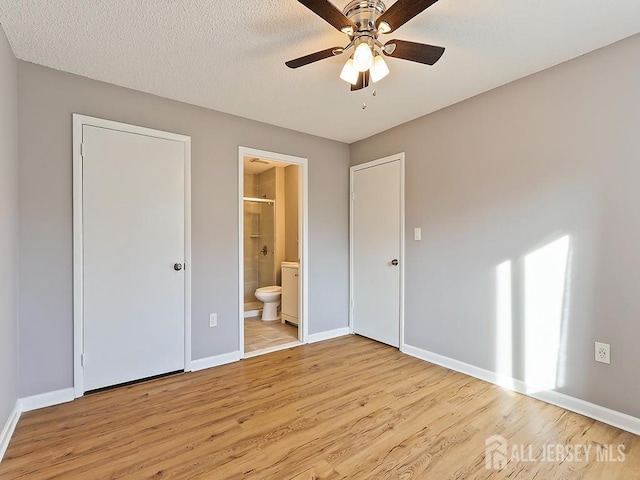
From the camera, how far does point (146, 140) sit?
102 inches

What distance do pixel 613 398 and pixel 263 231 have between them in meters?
4.48

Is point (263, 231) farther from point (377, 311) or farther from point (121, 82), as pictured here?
point (121, 82)

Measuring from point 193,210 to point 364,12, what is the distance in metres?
2.05

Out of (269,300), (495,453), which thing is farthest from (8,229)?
(495,453)

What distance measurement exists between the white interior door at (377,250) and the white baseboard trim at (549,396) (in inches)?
21.2

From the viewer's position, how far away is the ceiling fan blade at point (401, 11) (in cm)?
135

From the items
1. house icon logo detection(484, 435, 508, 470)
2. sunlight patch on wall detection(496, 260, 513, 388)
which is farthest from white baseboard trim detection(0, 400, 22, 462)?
sunlight patch on wall detection(496, 260, 513, 388)

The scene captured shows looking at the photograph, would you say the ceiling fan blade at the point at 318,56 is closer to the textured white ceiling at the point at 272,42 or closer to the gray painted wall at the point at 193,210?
the textured white ceiling at the point at 272,42

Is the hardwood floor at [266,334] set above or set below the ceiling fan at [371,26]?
below

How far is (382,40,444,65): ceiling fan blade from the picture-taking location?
5.29 ft

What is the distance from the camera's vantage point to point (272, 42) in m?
1.96

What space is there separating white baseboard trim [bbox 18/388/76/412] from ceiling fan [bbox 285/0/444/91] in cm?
276

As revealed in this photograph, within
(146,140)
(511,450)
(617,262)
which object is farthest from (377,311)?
(146,140)

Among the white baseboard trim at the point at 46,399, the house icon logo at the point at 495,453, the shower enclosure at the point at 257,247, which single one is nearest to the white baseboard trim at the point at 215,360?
the white baseboard trim at the point at 46,399
